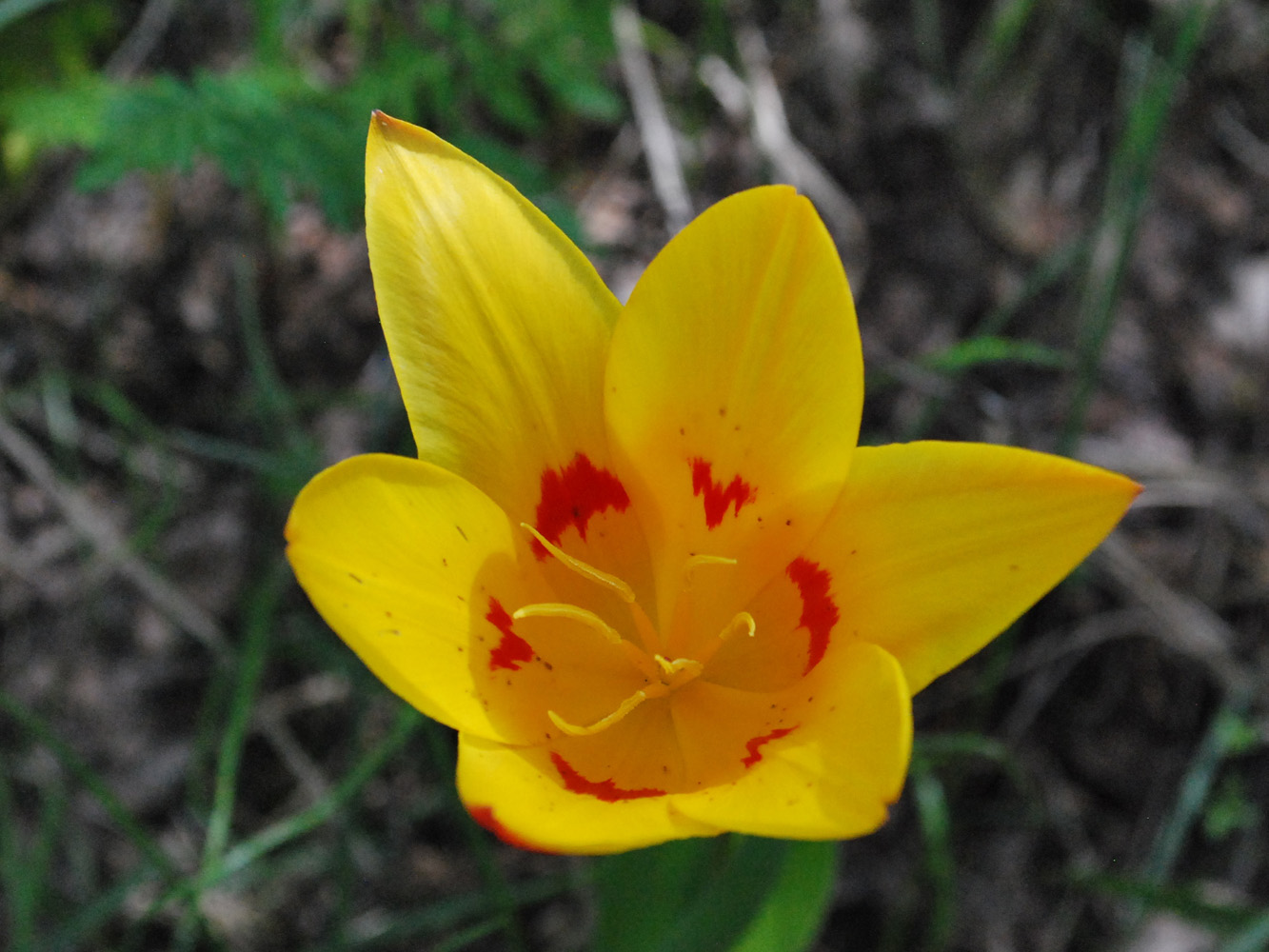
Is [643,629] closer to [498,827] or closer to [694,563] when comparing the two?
[694,563]

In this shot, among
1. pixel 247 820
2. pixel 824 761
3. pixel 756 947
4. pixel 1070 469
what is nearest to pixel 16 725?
pixel 247 820

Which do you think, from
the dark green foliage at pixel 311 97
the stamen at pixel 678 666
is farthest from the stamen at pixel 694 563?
the dark green foliage at pixel 311 97

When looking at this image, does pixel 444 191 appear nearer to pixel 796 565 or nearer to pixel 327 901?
pixel 796 565

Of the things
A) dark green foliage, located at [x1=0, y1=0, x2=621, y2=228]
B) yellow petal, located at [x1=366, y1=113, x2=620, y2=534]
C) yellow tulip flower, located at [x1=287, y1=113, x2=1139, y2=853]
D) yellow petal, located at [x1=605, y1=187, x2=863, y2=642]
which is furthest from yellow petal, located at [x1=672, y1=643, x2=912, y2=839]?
dark green foliage, located at [x1=0, y1=0, x2=621, y2=228]

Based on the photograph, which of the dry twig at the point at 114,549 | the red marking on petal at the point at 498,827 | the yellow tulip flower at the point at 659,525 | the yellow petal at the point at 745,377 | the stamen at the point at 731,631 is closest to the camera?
the red marking on petal at the point at 498,827

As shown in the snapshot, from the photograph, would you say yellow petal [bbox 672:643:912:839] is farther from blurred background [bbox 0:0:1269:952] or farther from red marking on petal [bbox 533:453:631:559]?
blurred background [bbox 0:0:1269:952]

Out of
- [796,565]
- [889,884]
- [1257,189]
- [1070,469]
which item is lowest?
[889,884]

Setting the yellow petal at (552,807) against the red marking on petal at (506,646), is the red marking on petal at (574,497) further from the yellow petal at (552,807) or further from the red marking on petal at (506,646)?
the yellow petal at (552,807)
